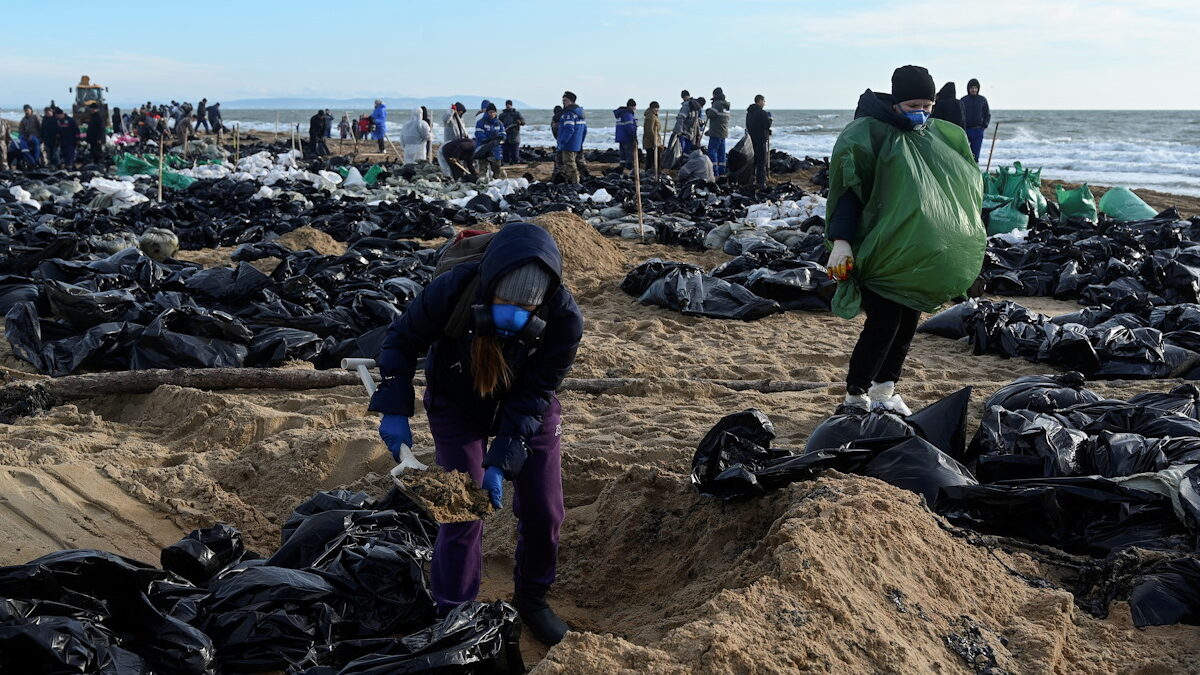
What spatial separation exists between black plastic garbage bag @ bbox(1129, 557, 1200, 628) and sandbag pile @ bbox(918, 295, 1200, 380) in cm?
298

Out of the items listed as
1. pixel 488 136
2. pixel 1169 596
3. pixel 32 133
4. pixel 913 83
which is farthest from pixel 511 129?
pixel 1169 596

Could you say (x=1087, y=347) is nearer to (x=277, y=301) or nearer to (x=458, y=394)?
(x=458, y=394)

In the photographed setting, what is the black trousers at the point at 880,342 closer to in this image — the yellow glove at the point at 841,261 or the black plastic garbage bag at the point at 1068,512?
the yellow glove at the point at 841,261

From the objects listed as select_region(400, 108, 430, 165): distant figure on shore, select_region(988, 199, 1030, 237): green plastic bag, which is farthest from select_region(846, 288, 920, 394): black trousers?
select_region(400, 108, 430, 165): distant figure on shore

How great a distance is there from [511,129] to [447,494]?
17798 millimetres

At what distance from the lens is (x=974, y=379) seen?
18.4 ft

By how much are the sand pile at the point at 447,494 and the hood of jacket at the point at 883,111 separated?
243cm

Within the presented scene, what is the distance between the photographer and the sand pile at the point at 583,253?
859 cm

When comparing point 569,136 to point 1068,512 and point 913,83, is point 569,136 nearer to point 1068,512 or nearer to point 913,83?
point 913,83

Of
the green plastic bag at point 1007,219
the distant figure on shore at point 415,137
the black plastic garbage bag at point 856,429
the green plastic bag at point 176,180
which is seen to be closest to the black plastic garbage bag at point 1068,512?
the black plastic garbage bag at point 856,429

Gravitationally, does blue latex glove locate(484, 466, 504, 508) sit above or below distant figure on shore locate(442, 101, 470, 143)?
below

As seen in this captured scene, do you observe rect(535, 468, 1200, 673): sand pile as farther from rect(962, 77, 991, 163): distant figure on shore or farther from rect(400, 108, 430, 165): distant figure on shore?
rect(400, 108, 430, 165): distant figure on shore

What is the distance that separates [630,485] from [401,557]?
0.99 metres

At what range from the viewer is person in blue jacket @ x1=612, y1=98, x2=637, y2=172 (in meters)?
18.7
